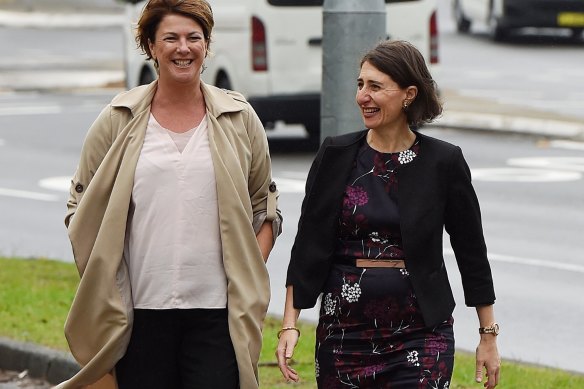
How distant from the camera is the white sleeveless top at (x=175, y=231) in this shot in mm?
4688

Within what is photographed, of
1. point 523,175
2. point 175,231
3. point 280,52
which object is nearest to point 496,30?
point 280,52

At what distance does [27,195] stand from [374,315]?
398 inches

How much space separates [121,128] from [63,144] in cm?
1399

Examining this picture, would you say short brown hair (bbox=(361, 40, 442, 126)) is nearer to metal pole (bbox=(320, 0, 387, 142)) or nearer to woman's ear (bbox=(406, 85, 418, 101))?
woman's ear (bbox=(406, 85, 418, 101))

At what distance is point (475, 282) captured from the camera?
480cm

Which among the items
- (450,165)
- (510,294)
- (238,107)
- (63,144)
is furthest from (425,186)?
(63,144)

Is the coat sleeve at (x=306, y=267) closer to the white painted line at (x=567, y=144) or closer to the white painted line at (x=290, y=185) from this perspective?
the white painted line at (x=290, y=185)

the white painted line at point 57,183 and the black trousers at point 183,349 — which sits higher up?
the black trousers at point 183,349

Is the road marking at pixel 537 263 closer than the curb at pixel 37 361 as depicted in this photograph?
No

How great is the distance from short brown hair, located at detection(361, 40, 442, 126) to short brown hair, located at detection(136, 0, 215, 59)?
19.4 inches

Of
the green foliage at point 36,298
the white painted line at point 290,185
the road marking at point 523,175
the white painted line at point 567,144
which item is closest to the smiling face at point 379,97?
the green foliage at point 36,298

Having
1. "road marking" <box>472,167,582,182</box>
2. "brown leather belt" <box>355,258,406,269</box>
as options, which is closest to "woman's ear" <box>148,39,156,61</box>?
"brown leather belt" <box>355,258,406,269</box>

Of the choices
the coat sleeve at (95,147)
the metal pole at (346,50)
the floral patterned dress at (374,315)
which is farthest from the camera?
the metal pole at (346,50)

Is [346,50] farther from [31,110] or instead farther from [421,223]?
[31,110]
